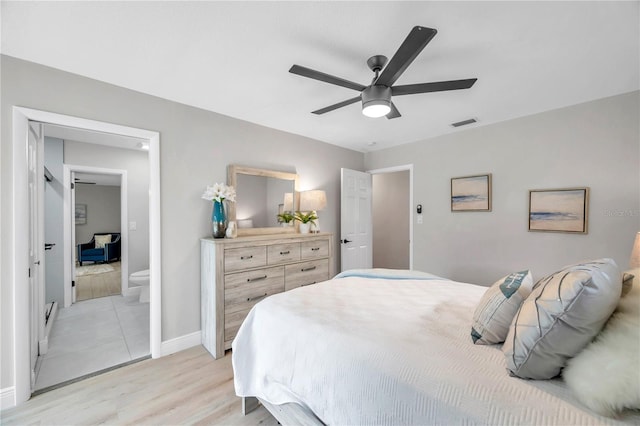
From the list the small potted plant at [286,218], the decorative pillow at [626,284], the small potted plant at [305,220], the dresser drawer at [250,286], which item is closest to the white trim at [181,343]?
the dresser drawer at [250,286]

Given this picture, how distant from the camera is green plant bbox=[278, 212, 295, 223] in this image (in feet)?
11.1

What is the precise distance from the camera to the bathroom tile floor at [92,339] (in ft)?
7.31

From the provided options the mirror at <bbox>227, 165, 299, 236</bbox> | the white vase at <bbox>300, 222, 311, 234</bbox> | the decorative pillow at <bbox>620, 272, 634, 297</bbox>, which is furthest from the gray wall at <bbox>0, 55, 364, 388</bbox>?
the decorative pillow at <bbox>620, 272, 634, 297</bbox>

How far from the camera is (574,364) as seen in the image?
0.83 meters

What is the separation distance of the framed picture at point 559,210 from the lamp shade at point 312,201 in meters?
2.36

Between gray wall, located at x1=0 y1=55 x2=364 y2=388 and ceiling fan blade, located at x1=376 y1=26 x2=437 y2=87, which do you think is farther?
gray wall, located at x1=0 y1=55 x2=364 y2=388

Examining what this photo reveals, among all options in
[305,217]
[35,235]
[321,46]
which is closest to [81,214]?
[35,235]

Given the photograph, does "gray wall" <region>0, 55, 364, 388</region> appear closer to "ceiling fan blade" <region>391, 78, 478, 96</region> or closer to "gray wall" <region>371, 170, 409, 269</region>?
"ceiling fan blade" <region>391, 78, 478, 96</region>

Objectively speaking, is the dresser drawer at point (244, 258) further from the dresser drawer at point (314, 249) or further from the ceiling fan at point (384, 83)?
the ceiling fan at point (384, 83)

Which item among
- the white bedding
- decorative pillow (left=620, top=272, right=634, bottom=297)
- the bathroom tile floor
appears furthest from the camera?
the bathroom tile floor

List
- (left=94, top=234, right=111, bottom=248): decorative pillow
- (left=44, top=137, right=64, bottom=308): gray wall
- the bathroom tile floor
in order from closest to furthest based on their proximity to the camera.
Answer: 1. the bathroom tile floor
2. (left=44, top=137, right=64, bottom=308): gray wall
3. (left=94, top=234, right=111, bottom=248): decorative pillow

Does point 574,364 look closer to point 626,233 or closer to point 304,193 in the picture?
point 626,233

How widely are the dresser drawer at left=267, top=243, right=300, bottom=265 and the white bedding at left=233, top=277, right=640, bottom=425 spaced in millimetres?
1015

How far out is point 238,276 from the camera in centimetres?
258
